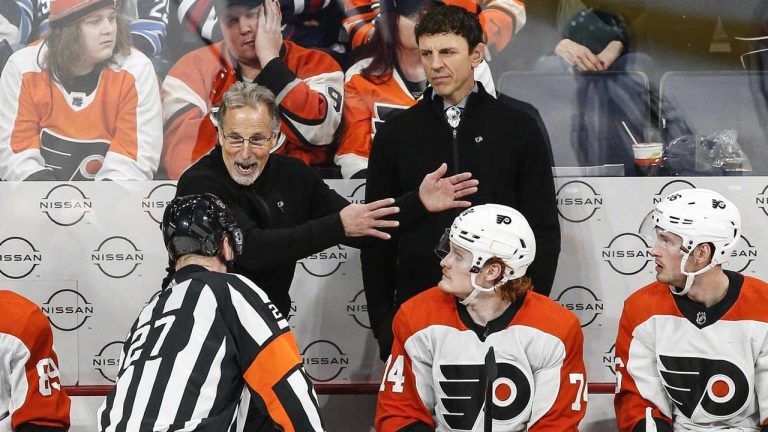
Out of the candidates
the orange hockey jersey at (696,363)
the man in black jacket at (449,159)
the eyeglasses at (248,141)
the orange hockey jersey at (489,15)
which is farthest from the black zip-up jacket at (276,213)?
the orange hockey jersey at (696,363)

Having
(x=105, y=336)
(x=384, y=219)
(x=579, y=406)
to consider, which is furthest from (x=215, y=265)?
(x=105, y=336)

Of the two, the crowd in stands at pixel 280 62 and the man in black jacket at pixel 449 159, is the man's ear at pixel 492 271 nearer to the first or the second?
the man in black jacket at pixel 449 159

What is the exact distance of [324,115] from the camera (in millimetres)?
4637

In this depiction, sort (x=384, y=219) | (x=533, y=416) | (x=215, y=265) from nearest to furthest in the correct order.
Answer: (x=215, y=265) < (x=533, y=416) < (x=384, y=219)

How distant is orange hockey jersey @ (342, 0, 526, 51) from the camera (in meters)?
4.60

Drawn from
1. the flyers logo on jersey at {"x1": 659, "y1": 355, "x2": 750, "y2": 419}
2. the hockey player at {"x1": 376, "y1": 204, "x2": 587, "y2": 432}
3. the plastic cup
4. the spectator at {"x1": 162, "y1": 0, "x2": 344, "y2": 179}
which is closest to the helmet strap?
Answer: the flyers logo on jersey at {"x1": 659, "y1": 355, "x2": 750, "y2": 419}

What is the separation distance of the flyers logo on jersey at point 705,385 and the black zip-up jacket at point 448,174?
559 millimetres

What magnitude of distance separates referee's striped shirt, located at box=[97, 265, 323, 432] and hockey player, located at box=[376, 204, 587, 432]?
0.85 metres

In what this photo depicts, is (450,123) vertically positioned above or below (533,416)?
above

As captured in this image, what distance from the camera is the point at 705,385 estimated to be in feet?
11.8

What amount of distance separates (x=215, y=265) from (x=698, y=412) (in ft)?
5.62

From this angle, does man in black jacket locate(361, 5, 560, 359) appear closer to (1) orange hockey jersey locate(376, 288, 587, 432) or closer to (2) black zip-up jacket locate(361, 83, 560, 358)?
(2) black zip-up jacket locate(361, 83, 560, 358)

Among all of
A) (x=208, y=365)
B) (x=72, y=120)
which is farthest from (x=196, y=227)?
(x=72, y=120)

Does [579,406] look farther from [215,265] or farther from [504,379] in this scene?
[215,265]
